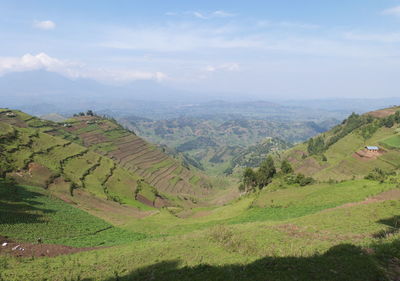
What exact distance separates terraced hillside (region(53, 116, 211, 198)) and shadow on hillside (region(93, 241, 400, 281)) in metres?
101

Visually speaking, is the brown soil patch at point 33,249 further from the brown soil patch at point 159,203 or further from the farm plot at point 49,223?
the brown soil patch at point 159,203

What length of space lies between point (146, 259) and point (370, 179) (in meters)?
44.8

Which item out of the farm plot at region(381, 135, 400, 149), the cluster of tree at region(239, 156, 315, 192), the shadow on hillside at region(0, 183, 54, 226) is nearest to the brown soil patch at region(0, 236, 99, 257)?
the shadow on hillside at region(0, 183, 54, 226)

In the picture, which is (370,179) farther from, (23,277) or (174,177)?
(174,177)

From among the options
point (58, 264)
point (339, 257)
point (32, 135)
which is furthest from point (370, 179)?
point (32, 135)

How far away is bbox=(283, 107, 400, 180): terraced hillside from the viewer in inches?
2852

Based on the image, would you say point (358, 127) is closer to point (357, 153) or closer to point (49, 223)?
point (357, 153)

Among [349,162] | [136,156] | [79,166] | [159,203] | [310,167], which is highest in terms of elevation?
→ [349,162]

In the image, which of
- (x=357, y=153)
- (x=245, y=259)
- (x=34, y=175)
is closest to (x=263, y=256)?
(x=245, y=259)

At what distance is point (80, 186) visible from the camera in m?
61.6

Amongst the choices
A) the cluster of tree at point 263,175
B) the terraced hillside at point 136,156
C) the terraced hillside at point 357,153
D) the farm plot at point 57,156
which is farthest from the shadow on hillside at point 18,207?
the terraced hillside at point 136,156

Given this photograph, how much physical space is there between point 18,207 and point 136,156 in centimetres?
10635

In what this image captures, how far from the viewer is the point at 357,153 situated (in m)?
79.6

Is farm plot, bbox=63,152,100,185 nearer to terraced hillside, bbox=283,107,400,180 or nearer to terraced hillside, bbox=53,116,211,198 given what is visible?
terraced hillside, bbox=53,116,211,198
